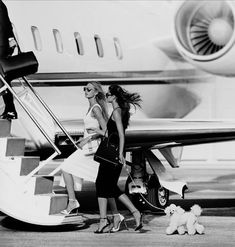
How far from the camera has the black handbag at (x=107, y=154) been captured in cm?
940

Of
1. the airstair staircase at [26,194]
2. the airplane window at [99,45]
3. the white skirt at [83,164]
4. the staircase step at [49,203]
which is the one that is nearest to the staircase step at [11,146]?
→ the airstair staircase at [26,194]

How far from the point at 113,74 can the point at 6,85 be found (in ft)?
9.55

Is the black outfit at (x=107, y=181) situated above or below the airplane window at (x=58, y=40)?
below

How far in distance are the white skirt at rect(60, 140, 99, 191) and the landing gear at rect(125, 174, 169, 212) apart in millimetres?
1904

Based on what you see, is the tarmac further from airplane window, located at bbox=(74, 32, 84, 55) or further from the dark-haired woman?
airplane window, located at bbox=(74, 32, 84, 55)

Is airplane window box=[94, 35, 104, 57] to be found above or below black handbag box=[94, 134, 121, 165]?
above

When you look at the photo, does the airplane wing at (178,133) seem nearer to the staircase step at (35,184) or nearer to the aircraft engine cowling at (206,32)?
the aircraft engine cowling at (206,32)

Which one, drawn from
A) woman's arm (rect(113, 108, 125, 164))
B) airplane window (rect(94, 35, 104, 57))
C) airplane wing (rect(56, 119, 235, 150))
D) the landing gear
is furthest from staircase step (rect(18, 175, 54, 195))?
airplane window (rect(94, 35, 104, 57))

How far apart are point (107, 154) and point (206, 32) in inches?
123

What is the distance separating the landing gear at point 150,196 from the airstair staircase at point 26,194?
2.26 m

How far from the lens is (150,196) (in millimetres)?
12148

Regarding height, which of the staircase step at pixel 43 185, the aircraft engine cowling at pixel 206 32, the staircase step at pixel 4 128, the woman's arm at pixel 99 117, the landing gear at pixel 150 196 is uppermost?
the aircraft engine cowling at pixel 206 32

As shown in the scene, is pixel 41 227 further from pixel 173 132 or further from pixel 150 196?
pixel 173 132

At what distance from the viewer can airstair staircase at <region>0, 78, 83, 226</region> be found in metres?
9.66
